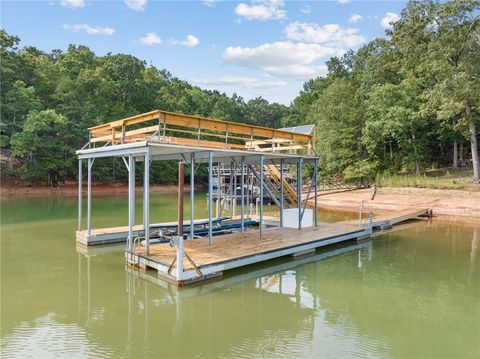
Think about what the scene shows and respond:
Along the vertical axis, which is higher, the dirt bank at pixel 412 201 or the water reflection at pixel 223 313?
the dirt bank at pixel 412 201

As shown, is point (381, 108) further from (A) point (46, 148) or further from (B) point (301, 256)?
(A) point (46, 148)

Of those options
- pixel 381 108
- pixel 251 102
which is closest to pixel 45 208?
pixel 381 108

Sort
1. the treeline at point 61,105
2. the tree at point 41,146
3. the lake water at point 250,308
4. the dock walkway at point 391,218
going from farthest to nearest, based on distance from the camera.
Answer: the treeline at point 61,105 < the tree at point 41,146 < the dock walkway at point 391,218 < the lake water at point 250,308

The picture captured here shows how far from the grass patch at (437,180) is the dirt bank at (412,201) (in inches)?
30.8

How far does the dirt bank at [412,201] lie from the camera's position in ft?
70.7

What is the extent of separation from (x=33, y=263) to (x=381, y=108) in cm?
3014

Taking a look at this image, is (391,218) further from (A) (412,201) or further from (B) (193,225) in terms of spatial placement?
(B) (193,225)

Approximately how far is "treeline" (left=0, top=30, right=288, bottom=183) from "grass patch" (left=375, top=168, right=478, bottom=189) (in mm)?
26161

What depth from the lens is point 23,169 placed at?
3369cm

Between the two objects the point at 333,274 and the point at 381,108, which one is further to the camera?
the point at 381,108

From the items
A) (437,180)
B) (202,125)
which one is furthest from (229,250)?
(437,180)

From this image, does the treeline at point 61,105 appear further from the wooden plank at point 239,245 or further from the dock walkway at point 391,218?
the dock walkway at point 391,218

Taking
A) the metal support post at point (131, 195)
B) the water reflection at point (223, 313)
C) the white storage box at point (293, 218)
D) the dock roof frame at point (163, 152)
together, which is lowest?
the water reflection at point (223, 313)

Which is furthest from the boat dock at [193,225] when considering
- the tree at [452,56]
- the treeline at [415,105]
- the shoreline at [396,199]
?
the treeline at [415,105]
